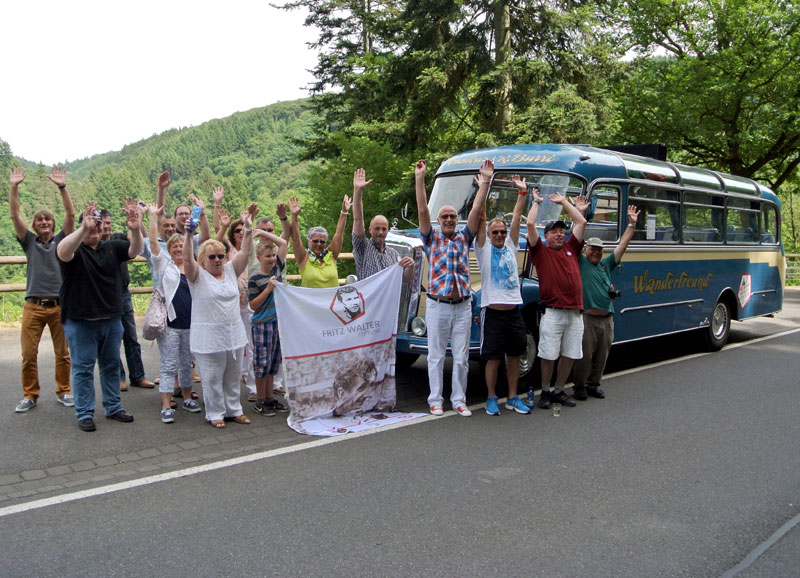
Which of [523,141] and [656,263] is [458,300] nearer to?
[656,263]

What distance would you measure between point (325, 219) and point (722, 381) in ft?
58.8

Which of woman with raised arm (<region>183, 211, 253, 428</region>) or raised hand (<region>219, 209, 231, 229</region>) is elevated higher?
raised hand (<region>219, 209, 231, 229</region>)

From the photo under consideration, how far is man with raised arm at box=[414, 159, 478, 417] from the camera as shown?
21.6 ft

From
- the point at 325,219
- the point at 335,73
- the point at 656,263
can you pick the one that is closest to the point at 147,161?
the point at 335,73

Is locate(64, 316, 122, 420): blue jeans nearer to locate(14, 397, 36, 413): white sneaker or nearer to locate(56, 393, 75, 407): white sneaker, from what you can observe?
locate(56, 393, 75, 407): white sneaker

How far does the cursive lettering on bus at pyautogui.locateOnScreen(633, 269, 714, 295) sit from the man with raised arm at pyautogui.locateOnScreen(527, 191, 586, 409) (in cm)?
225

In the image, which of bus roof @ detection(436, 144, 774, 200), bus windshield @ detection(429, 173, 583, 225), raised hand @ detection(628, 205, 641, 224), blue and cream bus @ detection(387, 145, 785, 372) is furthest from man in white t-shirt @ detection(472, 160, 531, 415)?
raised hand @ detection(628, 205, 641, 224)

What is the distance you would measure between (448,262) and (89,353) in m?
3.36

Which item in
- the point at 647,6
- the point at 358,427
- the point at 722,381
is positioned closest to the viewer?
the point at 358,427

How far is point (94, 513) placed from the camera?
429cm

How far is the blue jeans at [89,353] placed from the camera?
5992 mm

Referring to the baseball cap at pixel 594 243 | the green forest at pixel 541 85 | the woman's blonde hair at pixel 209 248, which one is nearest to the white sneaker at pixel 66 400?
the woman's blonde hair at pixel 209 248

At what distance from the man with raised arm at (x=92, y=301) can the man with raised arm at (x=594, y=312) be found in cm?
457

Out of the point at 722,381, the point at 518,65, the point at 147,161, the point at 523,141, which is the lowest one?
the point at 722,381
